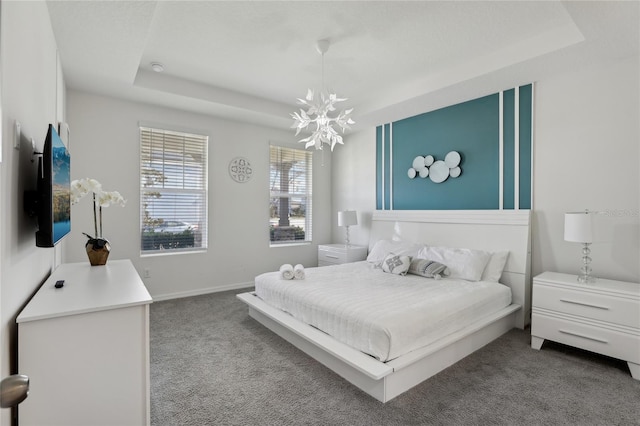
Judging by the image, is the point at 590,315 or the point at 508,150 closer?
the point at 590,315

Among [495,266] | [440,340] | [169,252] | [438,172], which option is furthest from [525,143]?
[169,252]

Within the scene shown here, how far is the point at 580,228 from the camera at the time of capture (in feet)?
8.77

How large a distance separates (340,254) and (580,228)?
3050mm

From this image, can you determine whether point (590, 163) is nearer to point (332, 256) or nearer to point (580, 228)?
point (580, 228)

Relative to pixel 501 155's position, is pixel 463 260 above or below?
below

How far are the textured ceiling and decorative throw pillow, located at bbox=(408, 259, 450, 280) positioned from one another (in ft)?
6.38

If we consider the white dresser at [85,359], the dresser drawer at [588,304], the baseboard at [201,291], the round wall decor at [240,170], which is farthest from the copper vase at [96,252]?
the dresser drawer at [588,304]

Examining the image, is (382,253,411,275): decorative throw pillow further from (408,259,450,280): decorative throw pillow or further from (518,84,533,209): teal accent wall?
(518,84,533,209): teal accent wall

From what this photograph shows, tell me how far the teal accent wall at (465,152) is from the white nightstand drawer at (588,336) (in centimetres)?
129

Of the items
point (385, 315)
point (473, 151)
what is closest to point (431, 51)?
point (473, 151)

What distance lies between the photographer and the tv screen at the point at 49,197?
148cm

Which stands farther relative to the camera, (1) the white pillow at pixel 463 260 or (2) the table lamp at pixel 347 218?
(2) the table lamp at pixel 347 218

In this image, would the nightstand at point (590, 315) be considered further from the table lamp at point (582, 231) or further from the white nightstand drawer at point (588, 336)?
the table lamp at point (582, 231)

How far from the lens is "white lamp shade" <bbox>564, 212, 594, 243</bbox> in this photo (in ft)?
8.67
